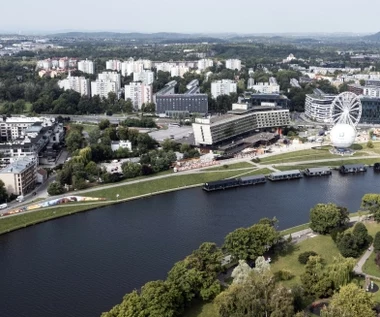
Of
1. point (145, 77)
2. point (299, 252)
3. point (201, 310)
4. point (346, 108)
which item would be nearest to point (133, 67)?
point (145, 77)

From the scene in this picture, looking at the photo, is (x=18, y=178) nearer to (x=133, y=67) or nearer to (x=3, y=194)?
(x=3, y=194)

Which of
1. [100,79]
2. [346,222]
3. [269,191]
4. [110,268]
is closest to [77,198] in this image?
[110,268]

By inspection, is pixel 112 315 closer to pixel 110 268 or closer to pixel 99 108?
pixel 110 268

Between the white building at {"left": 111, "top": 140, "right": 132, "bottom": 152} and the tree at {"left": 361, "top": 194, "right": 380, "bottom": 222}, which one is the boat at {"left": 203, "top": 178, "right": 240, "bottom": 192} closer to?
the tree at {"left": 361, "top": 194, "right": 380, "bottom": 222}

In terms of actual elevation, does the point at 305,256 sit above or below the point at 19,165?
below

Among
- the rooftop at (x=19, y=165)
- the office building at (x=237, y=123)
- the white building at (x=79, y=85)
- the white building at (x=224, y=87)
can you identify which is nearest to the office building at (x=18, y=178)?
the rooftop at (x=19, y=165)

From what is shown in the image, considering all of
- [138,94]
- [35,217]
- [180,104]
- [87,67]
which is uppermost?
[87,67]

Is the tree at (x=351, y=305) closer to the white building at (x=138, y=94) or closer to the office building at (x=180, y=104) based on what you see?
the office building at (x=180, y=104)
